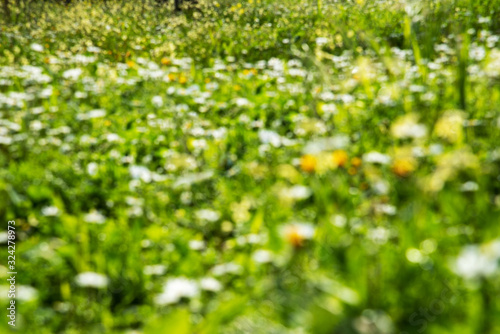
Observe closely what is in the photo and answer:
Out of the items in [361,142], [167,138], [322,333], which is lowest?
[322,333]

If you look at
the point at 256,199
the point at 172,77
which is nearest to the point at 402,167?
the point at 256,199

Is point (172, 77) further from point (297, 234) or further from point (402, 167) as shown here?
point (297, 234)

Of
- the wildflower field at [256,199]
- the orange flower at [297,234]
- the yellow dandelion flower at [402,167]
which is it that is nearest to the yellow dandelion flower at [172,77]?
the wildflower field at [256,199]

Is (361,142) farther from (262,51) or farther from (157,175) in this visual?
(262,51)

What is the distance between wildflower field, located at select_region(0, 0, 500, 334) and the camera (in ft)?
5.06

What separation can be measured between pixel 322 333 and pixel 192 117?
2299 millimetres

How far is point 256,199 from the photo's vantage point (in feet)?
7.74

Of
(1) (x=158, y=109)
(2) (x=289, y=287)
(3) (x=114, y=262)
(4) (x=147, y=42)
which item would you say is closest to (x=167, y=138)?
(1) (x=158, y=109)

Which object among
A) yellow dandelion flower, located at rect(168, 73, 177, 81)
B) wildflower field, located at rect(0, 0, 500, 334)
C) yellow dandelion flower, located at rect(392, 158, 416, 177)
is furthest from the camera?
yellow dandelion flower, located at rect(168, 73, 177, 81)

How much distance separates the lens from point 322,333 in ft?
4.43

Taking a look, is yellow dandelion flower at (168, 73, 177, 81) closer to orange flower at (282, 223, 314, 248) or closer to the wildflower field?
the wildflower field

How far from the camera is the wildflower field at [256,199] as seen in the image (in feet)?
5.06

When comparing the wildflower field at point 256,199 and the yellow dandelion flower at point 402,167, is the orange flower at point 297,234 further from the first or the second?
the yellow dandelion flower at point 402,167

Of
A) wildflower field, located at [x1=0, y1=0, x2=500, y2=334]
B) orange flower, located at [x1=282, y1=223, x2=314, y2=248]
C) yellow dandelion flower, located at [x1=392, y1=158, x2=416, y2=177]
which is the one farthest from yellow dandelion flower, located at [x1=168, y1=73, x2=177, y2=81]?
orange flower, located at [x1=282, y1=223, x2=314, y2=248]
